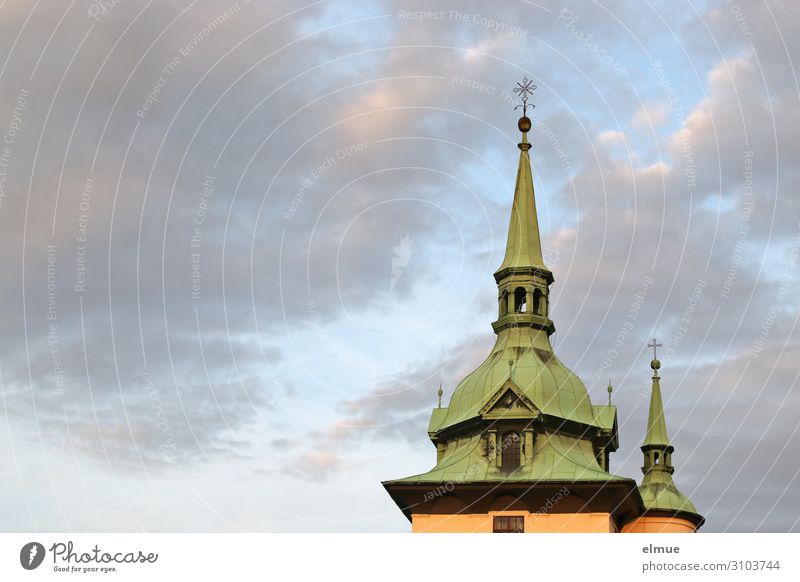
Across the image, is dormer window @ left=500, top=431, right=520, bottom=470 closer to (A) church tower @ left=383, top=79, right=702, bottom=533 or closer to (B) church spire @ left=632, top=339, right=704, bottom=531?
(A) church tower @ left=383, top=79, right=702, bottom=533

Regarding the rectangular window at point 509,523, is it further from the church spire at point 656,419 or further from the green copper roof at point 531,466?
the church spire at point 656,419

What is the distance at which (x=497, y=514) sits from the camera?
310 feet

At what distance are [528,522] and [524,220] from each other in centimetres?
2540

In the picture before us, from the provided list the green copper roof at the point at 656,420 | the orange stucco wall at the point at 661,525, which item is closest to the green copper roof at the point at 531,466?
the orange stucco wall at the point at 661,525

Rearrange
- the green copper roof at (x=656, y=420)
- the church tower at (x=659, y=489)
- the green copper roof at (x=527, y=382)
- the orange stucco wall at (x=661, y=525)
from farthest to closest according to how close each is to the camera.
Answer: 1. the green copper roof at (x=656, y=420)
2. the church tower at (x=659, y=489)
3. the orange stucco wall at (x=661, y=525)
4. the green copper roof at (x=527, y=382)

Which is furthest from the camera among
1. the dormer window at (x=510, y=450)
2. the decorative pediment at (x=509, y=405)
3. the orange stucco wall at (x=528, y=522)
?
the decorative pediment at (x=509, y=405)

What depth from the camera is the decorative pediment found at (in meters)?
98.0

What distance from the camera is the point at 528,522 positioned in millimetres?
93562

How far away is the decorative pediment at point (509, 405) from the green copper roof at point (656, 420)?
3223 cm

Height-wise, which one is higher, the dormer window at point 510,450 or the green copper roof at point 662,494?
the green copper roof at point 662,494

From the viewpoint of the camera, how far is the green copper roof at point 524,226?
108938 mm

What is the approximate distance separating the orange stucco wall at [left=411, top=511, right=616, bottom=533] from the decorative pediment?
21.5 feet

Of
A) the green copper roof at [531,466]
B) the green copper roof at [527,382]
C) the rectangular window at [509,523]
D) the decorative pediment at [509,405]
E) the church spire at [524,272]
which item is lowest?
the rectangular window at [509,523]
